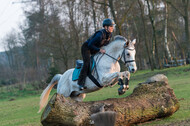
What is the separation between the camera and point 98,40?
845cm

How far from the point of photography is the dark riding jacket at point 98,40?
331 inches

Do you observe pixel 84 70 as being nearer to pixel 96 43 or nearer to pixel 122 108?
pixel 96 43

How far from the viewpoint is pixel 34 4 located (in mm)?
38969

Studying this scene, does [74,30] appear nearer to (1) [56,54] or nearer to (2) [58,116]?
(1) [56,54]

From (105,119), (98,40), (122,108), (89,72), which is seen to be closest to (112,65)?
(89,72)

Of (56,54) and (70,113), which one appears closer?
(70,113)

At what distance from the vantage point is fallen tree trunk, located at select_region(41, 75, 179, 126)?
603cm

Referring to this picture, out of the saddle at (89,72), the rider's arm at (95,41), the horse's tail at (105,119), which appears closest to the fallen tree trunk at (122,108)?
the horse's tail at (105,119)

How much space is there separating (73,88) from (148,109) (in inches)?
113

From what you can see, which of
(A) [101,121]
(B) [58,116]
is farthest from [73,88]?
(A) [101,121]

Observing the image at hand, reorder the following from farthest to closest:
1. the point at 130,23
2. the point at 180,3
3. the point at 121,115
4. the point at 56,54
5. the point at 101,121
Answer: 1. the point at 130,23
2. the point at 180,3
3. the point at 56,54
4. the point at 121,115
5. the point at 101,121

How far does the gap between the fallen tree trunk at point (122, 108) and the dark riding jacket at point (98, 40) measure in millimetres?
1825

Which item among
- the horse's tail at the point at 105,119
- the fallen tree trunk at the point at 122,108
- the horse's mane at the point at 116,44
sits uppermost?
the horse's mane at the point at 116,44

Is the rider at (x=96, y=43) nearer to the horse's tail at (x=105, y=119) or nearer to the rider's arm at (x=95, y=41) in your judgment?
the rider's arm at (x=95, y=41)
